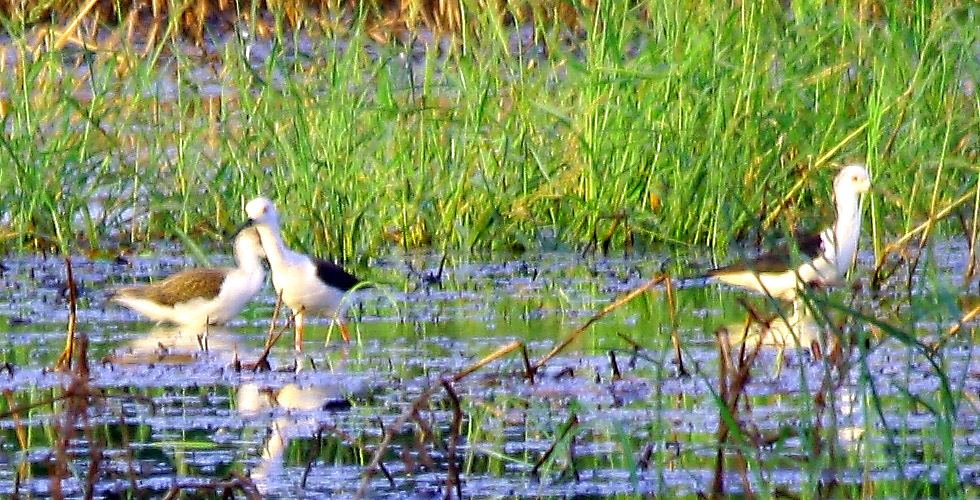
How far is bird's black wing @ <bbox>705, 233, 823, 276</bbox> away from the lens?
26.8ft

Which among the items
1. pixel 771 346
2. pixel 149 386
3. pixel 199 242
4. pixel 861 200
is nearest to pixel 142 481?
pixel 149 386

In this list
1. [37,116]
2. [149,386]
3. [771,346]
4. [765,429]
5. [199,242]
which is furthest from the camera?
[199,242]

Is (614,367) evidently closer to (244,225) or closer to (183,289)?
(183,289)

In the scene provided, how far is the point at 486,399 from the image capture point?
6.12 metres

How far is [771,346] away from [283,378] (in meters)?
1.58

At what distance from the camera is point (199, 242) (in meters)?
9.91

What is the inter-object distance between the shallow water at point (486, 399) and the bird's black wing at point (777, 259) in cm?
15

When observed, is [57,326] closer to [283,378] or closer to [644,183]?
[283,378]

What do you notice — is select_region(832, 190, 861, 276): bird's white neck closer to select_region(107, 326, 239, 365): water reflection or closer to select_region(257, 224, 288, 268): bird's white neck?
select_region(257, 224, 288, 268): bird's white neck

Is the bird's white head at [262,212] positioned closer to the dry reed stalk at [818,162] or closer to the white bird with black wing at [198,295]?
the white bird with black wing at [198,295]

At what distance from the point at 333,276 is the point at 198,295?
561 millimetres

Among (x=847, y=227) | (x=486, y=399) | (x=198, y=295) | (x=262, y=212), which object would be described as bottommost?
(x=486, y=399)

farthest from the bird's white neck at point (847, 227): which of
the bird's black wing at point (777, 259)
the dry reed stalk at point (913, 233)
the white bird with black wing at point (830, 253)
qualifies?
the dry reed stalk at point (913, 233)

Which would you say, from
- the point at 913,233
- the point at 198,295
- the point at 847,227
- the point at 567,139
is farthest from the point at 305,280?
the point at 913,233
